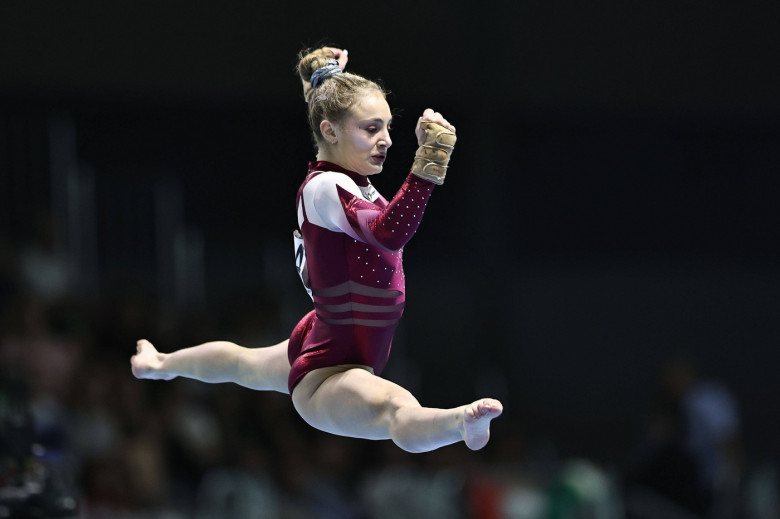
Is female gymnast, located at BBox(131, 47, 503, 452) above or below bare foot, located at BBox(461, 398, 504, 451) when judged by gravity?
above

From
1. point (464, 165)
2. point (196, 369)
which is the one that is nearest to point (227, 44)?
point (464, 165)

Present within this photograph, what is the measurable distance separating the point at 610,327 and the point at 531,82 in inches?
103

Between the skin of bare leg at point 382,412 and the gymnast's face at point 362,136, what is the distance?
57 centimetres

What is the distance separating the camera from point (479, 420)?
3.07 meters

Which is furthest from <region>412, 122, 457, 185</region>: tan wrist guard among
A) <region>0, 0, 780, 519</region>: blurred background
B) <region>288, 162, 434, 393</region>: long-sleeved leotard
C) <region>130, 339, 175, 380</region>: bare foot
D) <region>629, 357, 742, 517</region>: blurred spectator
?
<region>629, 357, 742, 517</region>: blurred spectator

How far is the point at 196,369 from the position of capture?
3922 mm

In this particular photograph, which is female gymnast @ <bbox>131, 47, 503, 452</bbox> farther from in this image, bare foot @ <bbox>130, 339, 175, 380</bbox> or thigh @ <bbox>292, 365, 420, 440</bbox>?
bare foot @ <bbox>130, 339, 175, 380</bbox>

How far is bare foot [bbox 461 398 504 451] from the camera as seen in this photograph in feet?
10.0

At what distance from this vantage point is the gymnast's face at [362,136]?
3.55 m

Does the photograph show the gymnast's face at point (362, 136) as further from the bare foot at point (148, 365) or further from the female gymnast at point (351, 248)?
the bare foot at point (148, 365)

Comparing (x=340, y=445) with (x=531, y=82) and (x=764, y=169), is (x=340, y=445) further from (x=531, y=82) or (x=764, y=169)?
(x=764, y=169)

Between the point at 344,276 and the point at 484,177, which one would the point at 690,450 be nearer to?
the point at 484,177

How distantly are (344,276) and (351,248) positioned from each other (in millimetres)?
79

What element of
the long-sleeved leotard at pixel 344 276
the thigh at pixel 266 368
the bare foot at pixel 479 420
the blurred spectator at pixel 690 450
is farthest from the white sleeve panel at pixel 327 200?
the blurred spectator at pixel 690 450
